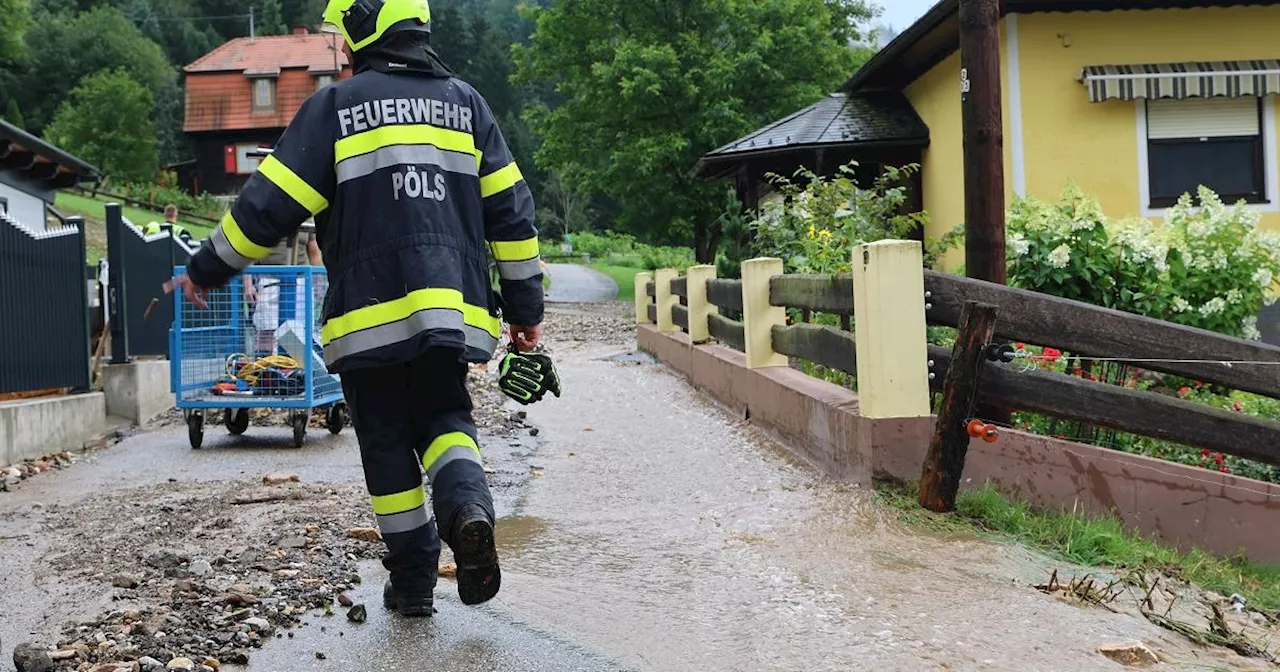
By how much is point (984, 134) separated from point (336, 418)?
5.05 meters

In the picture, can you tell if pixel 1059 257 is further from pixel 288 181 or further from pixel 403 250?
pixel 288 181

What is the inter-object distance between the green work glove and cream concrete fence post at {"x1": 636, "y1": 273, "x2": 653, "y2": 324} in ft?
43.3

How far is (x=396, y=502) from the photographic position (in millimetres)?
3762

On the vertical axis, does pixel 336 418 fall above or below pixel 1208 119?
below

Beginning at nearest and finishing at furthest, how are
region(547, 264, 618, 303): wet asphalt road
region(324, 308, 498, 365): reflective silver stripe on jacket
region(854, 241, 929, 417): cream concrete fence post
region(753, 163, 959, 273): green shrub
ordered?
region(324, 308, 498, 365): reflective silver stripe on jacket → region(854, 241, 929, 417): cream concrete fence post → region(753, 163, 959, 273): green shrub → region(547, 264, 618, 303): wet asphalt road

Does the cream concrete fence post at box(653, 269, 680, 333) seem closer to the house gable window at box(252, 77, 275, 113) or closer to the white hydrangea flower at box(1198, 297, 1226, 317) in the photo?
the white hydrangea flower at box(1198, 297, 1226, 317)

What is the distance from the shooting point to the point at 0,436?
25.5ft

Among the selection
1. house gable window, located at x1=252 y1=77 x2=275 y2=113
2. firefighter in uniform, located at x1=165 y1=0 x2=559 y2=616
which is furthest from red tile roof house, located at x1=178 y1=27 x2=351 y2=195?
firefighter in uniform, located at x1=165 y1=0 x2=559 y2=616

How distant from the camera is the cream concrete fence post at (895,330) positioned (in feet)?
18.3

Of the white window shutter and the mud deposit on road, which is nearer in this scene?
the mud deposit on road

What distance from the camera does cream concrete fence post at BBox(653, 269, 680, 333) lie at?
1457 centimetres

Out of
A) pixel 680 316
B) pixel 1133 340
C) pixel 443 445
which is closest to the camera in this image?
pixel 443 445

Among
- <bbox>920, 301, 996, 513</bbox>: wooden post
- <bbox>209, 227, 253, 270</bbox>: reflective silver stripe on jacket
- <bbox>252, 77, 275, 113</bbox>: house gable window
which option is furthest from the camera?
<bbox>252, 77, 275, 113</bbox>: house gable window

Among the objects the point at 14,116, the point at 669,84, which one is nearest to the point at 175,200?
the point at 14,116
